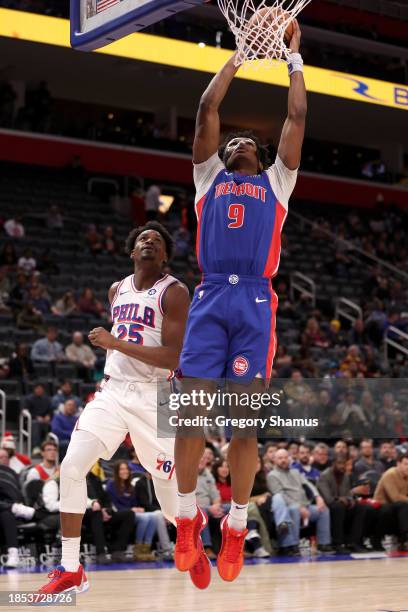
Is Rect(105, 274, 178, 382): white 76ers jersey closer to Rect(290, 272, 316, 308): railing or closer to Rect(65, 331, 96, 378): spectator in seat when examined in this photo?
Rect(65, 331, 96, 378): spectator in seat

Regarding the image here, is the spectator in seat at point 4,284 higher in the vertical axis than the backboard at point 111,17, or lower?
higher

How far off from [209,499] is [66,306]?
619 cm

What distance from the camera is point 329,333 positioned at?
20.8 metres

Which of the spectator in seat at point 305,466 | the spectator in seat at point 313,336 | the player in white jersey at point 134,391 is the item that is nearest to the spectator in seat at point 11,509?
the spectator in seat at point 305,466

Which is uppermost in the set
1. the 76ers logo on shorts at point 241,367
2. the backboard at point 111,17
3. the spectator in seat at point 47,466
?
the backboard at point 111,17

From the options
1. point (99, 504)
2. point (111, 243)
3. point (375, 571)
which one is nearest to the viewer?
point (375, 571)

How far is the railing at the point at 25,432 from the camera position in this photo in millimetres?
13789

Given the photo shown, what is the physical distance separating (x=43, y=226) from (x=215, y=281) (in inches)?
636

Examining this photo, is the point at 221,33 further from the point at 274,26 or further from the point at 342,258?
the point at 274,26

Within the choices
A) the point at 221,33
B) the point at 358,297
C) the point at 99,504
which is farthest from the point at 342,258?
the point at 99,504

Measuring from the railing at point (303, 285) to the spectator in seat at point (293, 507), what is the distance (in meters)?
9.29

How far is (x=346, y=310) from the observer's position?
23.1m

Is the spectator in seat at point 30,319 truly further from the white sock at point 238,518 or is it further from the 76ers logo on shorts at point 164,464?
the white sock at point 238,518

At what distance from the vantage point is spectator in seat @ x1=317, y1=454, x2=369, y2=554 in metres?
13.1
